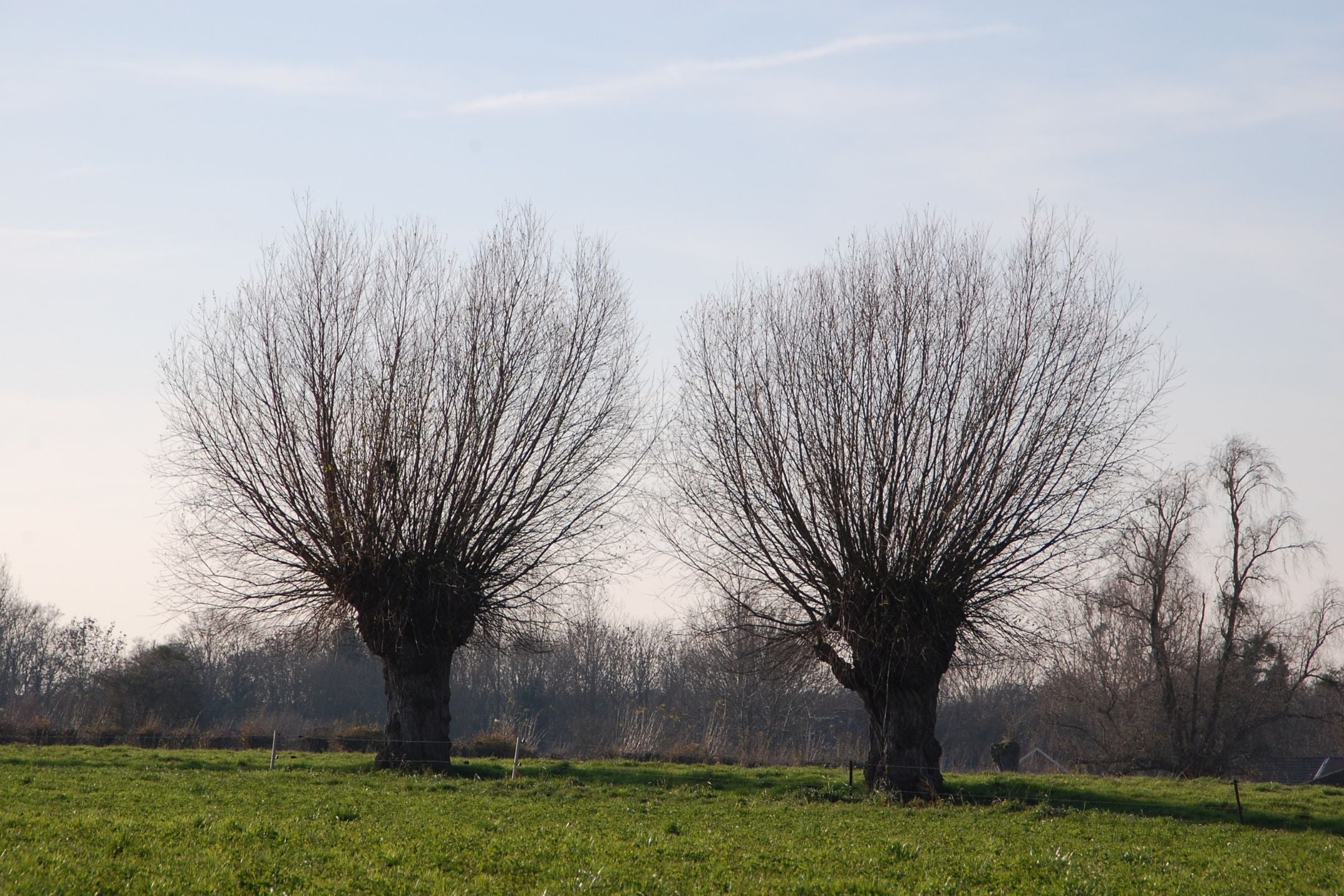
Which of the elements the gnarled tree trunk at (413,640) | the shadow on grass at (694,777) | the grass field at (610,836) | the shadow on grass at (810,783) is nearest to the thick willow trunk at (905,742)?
the shadow on grass at (810,783)

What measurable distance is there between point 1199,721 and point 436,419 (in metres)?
39.1

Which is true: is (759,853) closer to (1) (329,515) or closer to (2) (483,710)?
(1) (329,515)

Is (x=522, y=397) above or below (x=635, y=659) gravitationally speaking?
above

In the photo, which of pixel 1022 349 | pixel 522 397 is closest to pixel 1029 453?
pixel 1022 349

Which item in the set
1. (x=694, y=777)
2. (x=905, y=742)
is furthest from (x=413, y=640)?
(x=905, y=742)

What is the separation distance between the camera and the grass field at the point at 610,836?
421 inches

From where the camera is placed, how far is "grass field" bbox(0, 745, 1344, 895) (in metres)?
10.7

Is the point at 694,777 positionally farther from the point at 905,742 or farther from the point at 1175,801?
the point at 1175,801

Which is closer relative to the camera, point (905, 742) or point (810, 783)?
point (905, 742)

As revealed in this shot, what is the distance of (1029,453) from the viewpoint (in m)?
23.0

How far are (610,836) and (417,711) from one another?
1232 cm

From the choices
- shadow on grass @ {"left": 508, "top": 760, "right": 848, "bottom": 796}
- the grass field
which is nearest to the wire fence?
shadow on grass @ {"left": 508, "top": 760, "right": 848, "bottom": 796}

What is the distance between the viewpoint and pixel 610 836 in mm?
14117

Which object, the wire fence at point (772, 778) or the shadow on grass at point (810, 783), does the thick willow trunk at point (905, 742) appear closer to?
the wire fence at point (772, 778)
